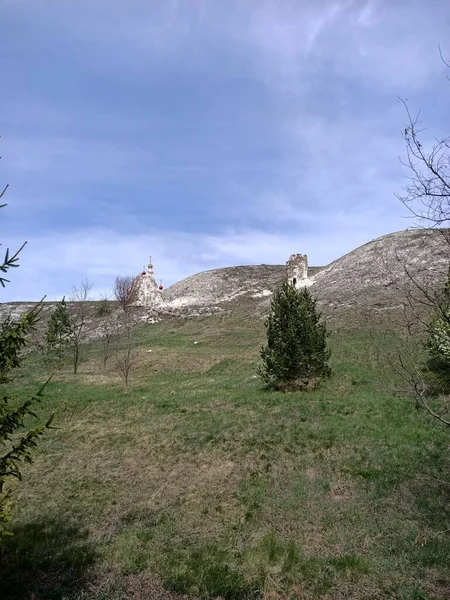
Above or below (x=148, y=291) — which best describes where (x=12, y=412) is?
below

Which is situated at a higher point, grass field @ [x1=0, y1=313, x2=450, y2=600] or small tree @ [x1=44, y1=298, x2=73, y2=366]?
small tree @ [x1=44, y1=298, x2=73, y2=366]

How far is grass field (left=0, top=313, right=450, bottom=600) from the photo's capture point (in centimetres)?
709

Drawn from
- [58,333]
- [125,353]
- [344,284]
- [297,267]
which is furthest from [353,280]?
[58,333]

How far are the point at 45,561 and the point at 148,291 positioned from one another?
50063 mm

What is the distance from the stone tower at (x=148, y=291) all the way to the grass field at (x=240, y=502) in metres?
38.1

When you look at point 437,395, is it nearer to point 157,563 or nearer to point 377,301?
point 157,563

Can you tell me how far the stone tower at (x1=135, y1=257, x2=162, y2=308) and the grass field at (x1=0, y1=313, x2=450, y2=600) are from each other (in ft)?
125

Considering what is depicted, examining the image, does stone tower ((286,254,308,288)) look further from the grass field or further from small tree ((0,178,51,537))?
small tree ((0,178,51,537))

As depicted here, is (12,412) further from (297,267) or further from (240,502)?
(297,267)

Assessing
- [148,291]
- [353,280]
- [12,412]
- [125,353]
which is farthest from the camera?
[148,291]

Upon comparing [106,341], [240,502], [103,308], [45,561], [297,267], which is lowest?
[45,561]

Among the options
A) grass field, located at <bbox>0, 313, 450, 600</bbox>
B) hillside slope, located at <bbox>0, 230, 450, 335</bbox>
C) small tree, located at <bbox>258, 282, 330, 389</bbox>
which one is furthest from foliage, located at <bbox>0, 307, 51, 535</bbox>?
hillside slope, located at <bbox>0, 230, 450, 335</bbox>

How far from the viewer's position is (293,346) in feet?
62.3

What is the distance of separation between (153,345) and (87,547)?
98.2ft
